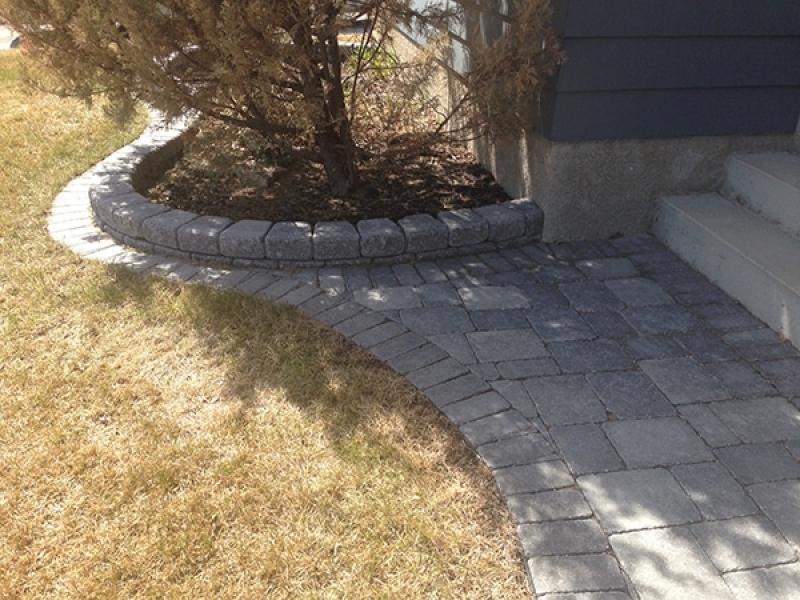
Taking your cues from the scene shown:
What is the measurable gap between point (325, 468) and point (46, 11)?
9.65ft

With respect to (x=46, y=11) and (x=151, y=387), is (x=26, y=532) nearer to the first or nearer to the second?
(x=151, y=387)

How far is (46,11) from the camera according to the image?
3559 millimetres

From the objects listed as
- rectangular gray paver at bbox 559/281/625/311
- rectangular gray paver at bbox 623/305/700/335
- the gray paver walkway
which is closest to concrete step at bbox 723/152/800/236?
the gray paver walkway

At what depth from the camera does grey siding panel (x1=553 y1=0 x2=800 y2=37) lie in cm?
343

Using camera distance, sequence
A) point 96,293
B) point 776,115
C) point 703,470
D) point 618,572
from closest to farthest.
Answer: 1. point 618,572
2. point 703,470
3. point 96,293
4. point 776,115

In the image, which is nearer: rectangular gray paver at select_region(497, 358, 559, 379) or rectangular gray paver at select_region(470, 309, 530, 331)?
rectangular gray paver at select_region(497, 358, 559, 379)

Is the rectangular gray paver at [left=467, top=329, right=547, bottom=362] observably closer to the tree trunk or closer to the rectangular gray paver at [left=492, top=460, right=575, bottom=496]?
the rectangular gray paver at [left=492, top=460, right=575, bottom=496]

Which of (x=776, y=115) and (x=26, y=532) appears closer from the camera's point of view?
(x=26, y=532)

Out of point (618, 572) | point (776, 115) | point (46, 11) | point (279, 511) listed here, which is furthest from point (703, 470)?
point (46, 11)

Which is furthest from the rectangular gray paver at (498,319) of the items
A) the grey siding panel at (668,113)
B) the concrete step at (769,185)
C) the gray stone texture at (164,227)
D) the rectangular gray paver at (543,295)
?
the gray stone texture at (164,227)

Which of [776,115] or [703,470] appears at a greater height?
[776,115]

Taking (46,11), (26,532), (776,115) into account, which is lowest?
(26,532)

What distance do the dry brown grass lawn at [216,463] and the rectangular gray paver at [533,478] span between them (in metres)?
0.06

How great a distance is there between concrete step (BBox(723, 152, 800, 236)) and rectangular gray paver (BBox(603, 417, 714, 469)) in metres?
1.63
